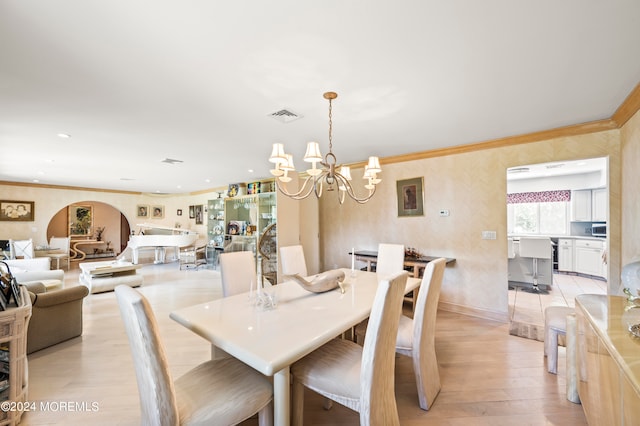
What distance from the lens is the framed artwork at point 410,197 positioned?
434 cm

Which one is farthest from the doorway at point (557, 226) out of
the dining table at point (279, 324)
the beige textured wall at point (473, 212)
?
the dining table at point (279, 324)

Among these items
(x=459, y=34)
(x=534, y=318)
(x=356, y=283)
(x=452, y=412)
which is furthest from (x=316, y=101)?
(x=534, y=318)

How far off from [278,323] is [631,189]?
11.3ft

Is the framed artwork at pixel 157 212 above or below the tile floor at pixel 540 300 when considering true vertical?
above

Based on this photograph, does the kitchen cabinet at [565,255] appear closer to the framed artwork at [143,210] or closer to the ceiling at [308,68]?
the ceiling at [308,68]

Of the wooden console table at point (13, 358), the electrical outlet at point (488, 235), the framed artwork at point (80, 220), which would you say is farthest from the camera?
the framed artwork at point (80, 220)

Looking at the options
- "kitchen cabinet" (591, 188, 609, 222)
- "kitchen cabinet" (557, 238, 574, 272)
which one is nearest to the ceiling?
"kitchen cabinet" (591, 188, 609, 222)

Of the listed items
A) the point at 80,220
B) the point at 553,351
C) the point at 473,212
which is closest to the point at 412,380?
the point at 553,351

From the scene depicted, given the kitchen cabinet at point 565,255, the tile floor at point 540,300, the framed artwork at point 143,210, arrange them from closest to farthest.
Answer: the tile floor at point 540,300 < the kitchen cabinet at point 565,255 < the framed artwork at point 143,210

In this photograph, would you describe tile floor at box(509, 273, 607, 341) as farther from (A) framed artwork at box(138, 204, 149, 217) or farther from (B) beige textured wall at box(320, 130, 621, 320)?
(A) framed artwork at box(138, 204, 149, 217)

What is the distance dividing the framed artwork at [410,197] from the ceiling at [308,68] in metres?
0.97

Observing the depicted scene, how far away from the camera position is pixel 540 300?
4.45 metres

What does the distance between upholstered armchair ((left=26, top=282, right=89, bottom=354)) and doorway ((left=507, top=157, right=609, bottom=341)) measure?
5.50 meters

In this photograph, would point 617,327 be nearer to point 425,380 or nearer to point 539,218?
point 425,380
